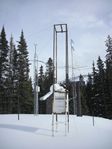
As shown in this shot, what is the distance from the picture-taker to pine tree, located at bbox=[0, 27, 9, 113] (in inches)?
1624

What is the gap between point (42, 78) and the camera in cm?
5797

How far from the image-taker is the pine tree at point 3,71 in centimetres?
4125

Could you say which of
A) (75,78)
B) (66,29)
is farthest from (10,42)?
(66,29)

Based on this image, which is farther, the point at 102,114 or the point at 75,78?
the point at 102,114

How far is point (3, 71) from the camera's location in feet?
136

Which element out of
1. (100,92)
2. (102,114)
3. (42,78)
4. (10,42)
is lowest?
(102,114)

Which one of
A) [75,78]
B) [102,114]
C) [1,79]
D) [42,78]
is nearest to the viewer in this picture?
[75,78]

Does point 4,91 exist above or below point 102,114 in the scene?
above

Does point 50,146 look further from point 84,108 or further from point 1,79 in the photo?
point 84,108

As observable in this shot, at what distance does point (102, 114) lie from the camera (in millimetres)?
45281

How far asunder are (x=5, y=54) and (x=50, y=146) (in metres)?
37.1

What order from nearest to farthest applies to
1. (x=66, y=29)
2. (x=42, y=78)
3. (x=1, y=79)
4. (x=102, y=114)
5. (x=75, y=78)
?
(x=66, y=29) → (x=75, y=78) → (x=1, y=79) → (x=102, y=114) → (x=42, y=78)

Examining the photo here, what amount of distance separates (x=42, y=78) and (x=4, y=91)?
55.9 feet

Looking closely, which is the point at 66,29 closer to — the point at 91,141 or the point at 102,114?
the point at 91,141
